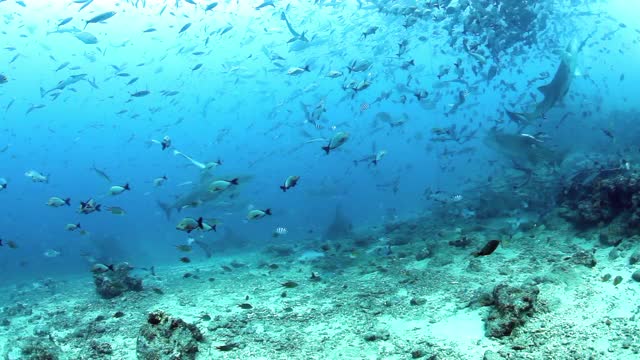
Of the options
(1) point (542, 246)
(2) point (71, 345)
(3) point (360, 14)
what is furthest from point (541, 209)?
(3) point (360, 14)

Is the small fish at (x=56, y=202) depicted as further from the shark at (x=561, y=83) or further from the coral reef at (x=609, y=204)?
the shark at (x=561, y=83)

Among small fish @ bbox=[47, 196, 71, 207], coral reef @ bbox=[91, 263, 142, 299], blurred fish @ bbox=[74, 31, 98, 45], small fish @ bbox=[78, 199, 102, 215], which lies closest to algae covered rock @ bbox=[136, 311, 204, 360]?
small fish @ bbox=[78, 199, 102, 215]

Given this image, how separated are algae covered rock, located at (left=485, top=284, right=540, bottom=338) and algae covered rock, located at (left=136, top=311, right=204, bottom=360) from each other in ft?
13.0

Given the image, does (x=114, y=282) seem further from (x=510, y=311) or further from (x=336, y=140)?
(x=510, y=311)

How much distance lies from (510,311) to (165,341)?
14.7ft

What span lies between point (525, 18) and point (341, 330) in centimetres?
1551

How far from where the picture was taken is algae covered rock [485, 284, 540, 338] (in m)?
5.20

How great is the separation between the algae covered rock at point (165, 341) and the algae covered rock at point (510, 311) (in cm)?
395

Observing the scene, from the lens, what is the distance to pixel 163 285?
1143 cm

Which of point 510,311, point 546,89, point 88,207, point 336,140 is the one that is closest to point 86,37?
point 88,207

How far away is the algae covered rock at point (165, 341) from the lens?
5.63 metres

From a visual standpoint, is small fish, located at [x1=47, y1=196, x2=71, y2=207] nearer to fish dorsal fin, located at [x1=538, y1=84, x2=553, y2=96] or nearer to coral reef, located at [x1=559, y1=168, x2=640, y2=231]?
coral reef, located at [x1=559, y1=168, x2=640, y2=231]

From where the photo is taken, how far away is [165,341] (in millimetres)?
5750

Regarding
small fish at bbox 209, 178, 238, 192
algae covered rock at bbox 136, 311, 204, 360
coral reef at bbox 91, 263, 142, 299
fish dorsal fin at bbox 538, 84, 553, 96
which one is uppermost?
small fish at bbox 209, 178, 238, 192
